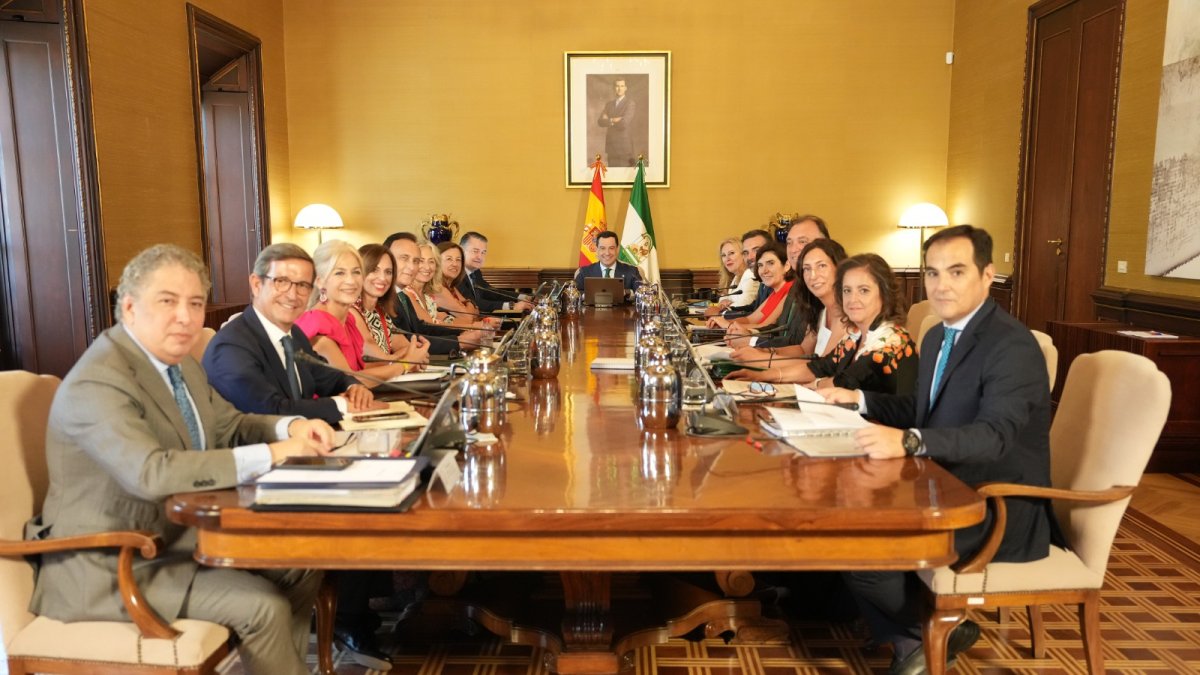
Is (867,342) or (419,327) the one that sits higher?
(867,342)


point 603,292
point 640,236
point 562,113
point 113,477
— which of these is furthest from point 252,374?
point 562,113

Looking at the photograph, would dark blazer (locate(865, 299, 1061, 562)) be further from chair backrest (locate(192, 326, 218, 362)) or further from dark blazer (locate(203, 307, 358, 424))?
chair backrest (locate(192, 326, 218, 362))

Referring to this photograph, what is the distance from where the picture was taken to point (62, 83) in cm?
504

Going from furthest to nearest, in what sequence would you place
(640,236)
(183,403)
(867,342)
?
(640,236) < (867,342) < (183,403)

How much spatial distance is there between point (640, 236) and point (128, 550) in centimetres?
679

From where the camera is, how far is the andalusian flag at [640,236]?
27.1 feet

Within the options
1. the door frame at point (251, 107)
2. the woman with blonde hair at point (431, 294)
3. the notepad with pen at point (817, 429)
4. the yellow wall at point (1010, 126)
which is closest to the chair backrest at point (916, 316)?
the yellow wall at point (1010, 126)

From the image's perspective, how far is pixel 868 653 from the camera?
2.64 m

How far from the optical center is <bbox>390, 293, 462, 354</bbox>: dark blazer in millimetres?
4859

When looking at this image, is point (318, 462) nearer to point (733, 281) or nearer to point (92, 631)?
point (92, 631)

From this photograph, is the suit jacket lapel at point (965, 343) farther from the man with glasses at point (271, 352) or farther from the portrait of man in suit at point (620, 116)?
the portrait of man in suit at point (620, 116)

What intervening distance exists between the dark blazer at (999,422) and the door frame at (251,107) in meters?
5.86

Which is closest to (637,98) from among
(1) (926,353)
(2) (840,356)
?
(2) (840,356)

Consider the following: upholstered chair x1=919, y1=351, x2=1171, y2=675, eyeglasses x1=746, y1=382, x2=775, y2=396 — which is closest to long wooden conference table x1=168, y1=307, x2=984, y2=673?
upholstered chair x1=919, y1=351, x2=1171, y2=675
